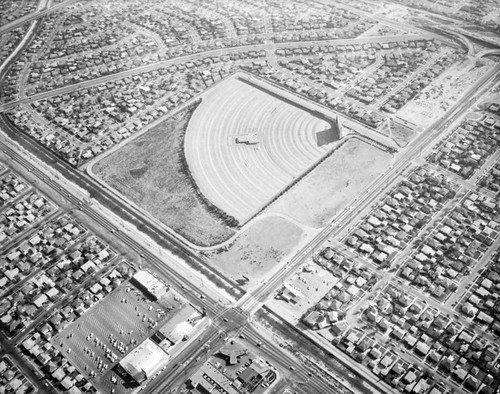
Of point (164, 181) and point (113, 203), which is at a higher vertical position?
point (113, 203)

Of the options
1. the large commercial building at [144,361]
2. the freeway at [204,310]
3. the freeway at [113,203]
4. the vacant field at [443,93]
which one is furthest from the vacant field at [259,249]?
the vacant field at [443,93]

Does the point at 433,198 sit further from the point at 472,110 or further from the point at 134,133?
the point at 134,133

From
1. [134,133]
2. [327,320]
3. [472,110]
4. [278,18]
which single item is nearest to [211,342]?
[327,320]

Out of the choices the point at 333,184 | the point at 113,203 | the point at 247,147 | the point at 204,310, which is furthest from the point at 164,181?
the point at 333,184

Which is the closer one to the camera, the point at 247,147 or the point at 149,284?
the point at 149,284

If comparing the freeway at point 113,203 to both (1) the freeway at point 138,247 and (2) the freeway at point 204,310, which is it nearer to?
(1) the freeway at point 138,247

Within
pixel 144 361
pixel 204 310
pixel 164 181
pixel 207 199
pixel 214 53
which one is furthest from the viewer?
pixel 214 53

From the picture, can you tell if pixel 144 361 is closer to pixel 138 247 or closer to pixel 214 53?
pixel 138 247

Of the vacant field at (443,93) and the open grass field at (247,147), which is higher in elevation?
the open grass field at (247,147)
